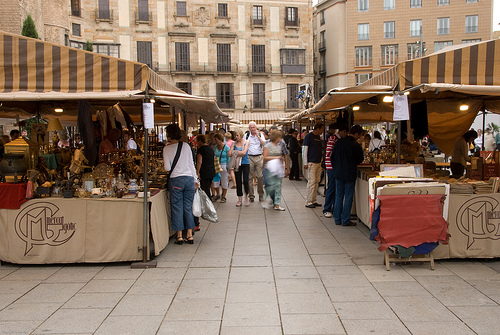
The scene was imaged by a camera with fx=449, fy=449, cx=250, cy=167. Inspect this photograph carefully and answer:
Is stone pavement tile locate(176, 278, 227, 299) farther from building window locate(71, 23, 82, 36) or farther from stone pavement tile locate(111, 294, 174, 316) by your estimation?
building window locate(71, 23, 82, 36)

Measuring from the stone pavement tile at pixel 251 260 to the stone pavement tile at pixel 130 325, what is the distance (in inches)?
73.1

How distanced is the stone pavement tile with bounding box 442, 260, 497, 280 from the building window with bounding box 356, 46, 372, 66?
44656 mm

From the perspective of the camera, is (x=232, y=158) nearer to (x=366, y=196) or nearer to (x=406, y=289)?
(x=366, y=196)

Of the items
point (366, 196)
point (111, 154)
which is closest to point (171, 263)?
point (111, 154)

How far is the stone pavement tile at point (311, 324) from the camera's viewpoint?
12.5 ft

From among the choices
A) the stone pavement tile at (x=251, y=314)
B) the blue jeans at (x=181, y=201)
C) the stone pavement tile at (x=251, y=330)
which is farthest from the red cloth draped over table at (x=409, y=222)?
the blue jeans at (x=181, y=201)

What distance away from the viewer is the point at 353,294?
4.64m

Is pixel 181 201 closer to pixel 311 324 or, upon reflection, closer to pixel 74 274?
pixel 74 274

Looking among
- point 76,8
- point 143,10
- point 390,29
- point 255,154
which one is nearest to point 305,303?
point 255,154

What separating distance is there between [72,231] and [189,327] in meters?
2.58

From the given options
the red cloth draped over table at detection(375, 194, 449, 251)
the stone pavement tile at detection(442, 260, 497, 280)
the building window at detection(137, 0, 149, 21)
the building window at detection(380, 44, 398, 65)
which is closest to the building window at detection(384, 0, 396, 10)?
the building window at detection(380, 44, 398, 65)

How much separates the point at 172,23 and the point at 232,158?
3182 cm

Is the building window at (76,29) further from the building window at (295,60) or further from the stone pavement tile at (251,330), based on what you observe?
the stone pavement tile at (251,330)

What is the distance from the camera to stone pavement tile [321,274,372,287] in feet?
16.3
